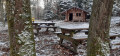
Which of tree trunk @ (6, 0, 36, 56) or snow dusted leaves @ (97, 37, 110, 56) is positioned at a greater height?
tree trunk @ (6, 0, 36, 56)

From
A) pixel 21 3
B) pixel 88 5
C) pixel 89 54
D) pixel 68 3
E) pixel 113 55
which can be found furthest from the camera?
pixel 68 3

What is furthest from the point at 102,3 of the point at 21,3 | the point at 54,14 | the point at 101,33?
the point at 54,14

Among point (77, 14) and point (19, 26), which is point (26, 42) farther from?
point (77, 14)

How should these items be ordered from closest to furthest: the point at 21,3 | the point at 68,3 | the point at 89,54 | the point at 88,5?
1. the point at 21,3
2. the point at 89,54
3. the point at 88,5
4. the point at 68,3

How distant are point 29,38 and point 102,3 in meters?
2.01

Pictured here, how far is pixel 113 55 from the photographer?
4566 mm

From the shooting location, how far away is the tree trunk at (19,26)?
2605 mm

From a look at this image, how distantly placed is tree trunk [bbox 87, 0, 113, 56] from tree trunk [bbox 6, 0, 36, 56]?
5.42 ft

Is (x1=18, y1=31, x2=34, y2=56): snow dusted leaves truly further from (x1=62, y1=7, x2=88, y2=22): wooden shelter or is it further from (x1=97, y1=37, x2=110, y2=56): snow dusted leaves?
(x1=62, y1=7, x2=88, y2=22): wooden shelter

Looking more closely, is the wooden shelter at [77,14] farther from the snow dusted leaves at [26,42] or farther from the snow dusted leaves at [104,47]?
the snow dusted leaves at [26,42]

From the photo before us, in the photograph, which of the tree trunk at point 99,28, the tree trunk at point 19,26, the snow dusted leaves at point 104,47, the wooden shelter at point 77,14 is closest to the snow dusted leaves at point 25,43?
the tree trunk at point 19,26

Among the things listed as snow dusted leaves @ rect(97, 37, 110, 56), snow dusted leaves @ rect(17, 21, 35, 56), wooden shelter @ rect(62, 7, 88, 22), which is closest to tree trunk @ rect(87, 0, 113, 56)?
snow dusted leaves @ rect(97, 37, 110, 56)

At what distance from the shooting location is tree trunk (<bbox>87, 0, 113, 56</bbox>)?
2.79 metres

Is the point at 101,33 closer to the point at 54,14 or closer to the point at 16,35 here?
the point at 16,35
